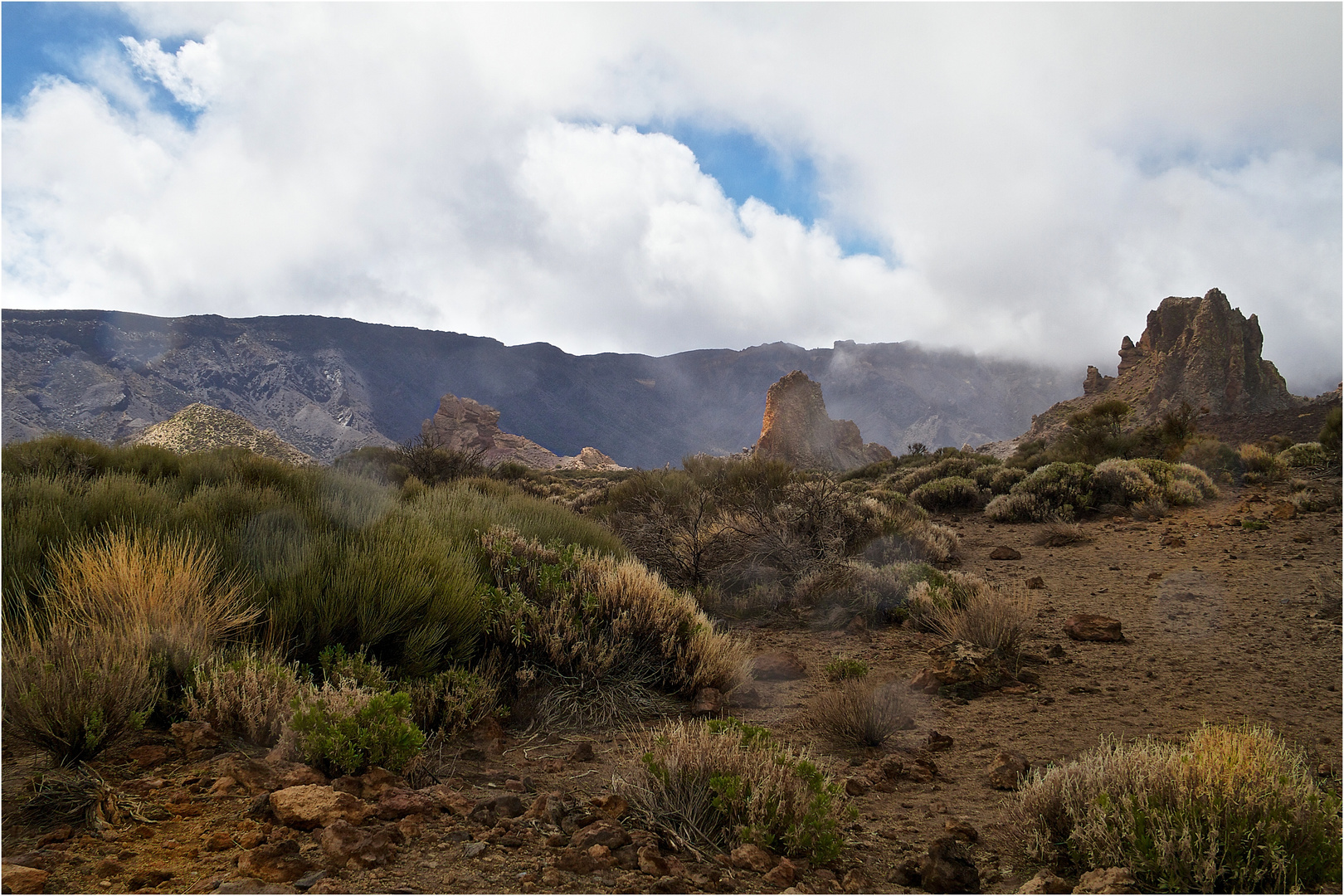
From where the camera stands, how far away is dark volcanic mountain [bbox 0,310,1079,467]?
219ft

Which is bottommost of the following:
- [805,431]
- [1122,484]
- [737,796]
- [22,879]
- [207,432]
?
[737,796]

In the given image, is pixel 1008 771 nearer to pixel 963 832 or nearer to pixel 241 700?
pixel 963 832

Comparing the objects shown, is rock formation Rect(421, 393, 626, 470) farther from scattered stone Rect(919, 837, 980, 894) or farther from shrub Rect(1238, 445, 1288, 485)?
scattered stone Rect(919, 837, 980, 894)

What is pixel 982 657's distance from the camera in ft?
17.3

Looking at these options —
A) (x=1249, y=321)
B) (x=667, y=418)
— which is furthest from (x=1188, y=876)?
(x=667, y=418)

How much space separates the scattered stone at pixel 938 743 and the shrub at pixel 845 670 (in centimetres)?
101

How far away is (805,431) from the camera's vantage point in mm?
51281

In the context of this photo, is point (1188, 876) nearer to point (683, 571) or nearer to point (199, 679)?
point (199, 679)

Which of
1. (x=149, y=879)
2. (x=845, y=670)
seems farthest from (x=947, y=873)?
(x=845, y=670)

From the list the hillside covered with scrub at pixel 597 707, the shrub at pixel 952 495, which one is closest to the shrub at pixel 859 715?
the hillside covered with scrub at pixel 597 707

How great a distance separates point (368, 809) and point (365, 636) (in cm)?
166

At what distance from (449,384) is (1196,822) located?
405 feet

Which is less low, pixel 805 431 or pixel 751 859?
pixel 805 431

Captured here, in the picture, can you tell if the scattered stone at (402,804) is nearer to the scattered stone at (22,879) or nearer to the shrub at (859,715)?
the scattered stone at (22,879)
